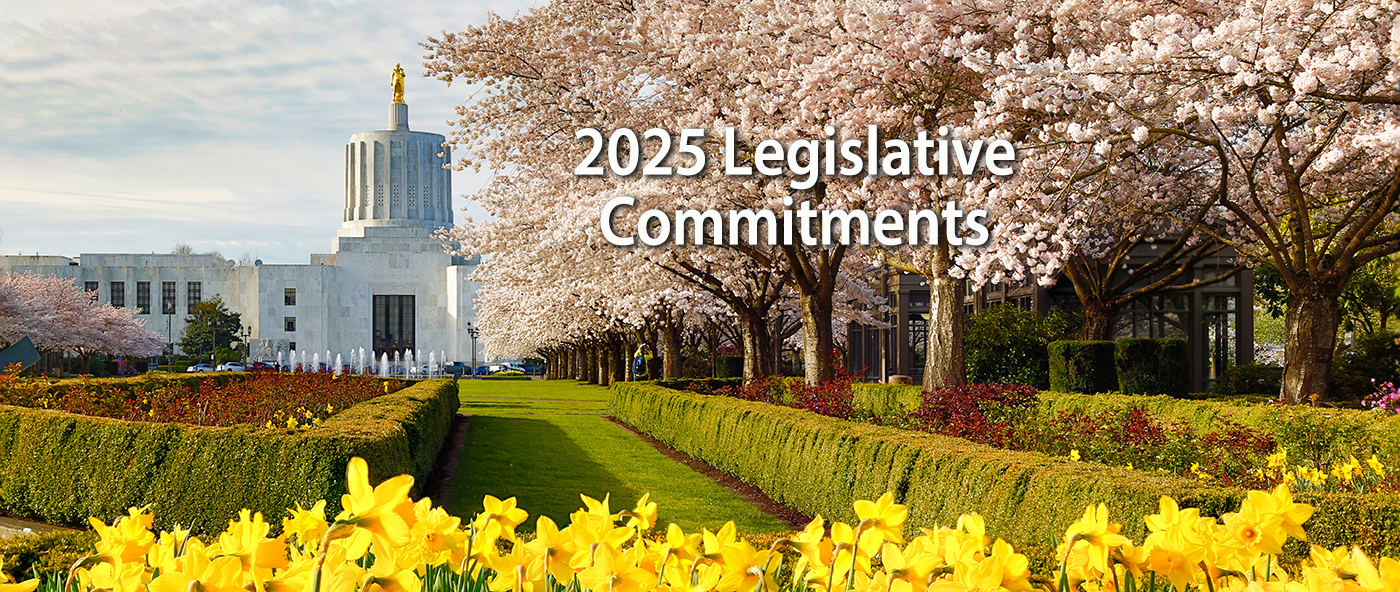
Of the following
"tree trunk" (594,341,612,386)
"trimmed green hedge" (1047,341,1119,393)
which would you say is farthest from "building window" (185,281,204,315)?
"trimmed green hedge" (1047,341,1119,393)

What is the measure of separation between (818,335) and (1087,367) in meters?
4.83

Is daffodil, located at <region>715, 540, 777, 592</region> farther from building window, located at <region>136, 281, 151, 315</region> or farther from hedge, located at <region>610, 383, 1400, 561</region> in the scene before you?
building window, located at <region>136, 281, 151, 315</region>

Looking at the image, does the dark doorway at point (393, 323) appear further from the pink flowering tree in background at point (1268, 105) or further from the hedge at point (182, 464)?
the hedge at point (182, 464)

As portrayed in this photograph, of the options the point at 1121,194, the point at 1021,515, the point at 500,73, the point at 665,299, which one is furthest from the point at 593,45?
the point at 665,299

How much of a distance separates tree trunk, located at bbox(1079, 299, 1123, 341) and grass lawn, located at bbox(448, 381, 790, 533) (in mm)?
8575

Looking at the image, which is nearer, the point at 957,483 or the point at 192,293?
the point at 957,483

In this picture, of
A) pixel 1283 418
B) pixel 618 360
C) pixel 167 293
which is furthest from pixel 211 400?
pixel 167 293

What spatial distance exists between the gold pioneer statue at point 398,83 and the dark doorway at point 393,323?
60.4 ft

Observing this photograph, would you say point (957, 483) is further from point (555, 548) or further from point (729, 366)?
point (729, 366)

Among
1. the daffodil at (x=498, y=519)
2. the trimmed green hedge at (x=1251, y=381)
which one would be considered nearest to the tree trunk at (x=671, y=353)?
the trimmed green hedge at (x=1251, y=381)

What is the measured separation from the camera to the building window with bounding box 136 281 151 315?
93125mm

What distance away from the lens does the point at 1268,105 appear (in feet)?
34.0

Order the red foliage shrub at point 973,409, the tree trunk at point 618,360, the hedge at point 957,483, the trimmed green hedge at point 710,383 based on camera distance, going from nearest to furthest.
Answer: the hedge at point 957,483 < the red foliage shrub at point 973,409 < the trimmed green hedge at point 710,383 < the tree trunk at point 618,360

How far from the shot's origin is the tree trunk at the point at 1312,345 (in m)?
13.0
